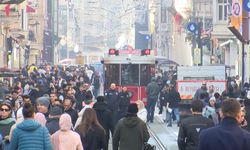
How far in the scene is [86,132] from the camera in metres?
14.0

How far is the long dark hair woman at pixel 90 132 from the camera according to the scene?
13906 mm

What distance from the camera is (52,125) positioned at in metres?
13.8

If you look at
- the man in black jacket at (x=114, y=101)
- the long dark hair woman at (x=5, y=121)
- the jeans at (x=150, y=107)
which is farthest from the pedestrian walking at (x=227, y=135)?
the jeans at (x=150, y=107)

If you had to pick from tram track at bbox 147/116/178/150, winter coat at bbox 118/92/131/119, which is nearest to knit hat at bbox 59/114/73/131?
tram track at bbox 147/116/178/150

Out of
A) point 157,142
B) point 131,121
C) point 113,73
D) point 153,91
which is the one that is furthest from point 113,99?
point 131,121

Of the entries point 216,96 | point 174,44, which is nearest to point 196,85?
point 216,96

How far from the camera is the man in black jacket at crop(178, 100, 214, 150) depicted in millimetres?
13281

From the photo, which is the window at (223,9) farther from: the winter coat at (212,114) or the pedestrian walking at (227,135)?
the pedestrian walking at (227,135)

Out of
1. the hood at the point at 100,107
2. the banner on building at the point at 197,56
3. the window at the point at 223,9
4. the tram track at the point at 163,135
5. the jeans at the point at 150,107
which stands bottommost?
the tram track at the point at 163,135

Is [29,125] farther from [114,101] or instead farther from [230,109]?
[114,101]

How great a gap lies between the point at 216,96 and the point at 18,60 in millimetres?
54435

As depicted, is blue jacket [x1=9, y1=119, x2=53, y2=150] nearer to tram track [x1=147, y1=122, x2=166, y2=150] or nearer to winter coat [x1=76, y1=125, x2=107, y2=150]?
winter coat [x1=76, y1=125, x2=107, y2=150]

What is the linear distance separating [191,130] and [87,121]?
5.42 feet

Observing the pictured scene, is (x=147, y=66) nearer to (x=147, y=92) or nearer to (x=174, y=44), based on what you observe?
(x=147, y=92)
